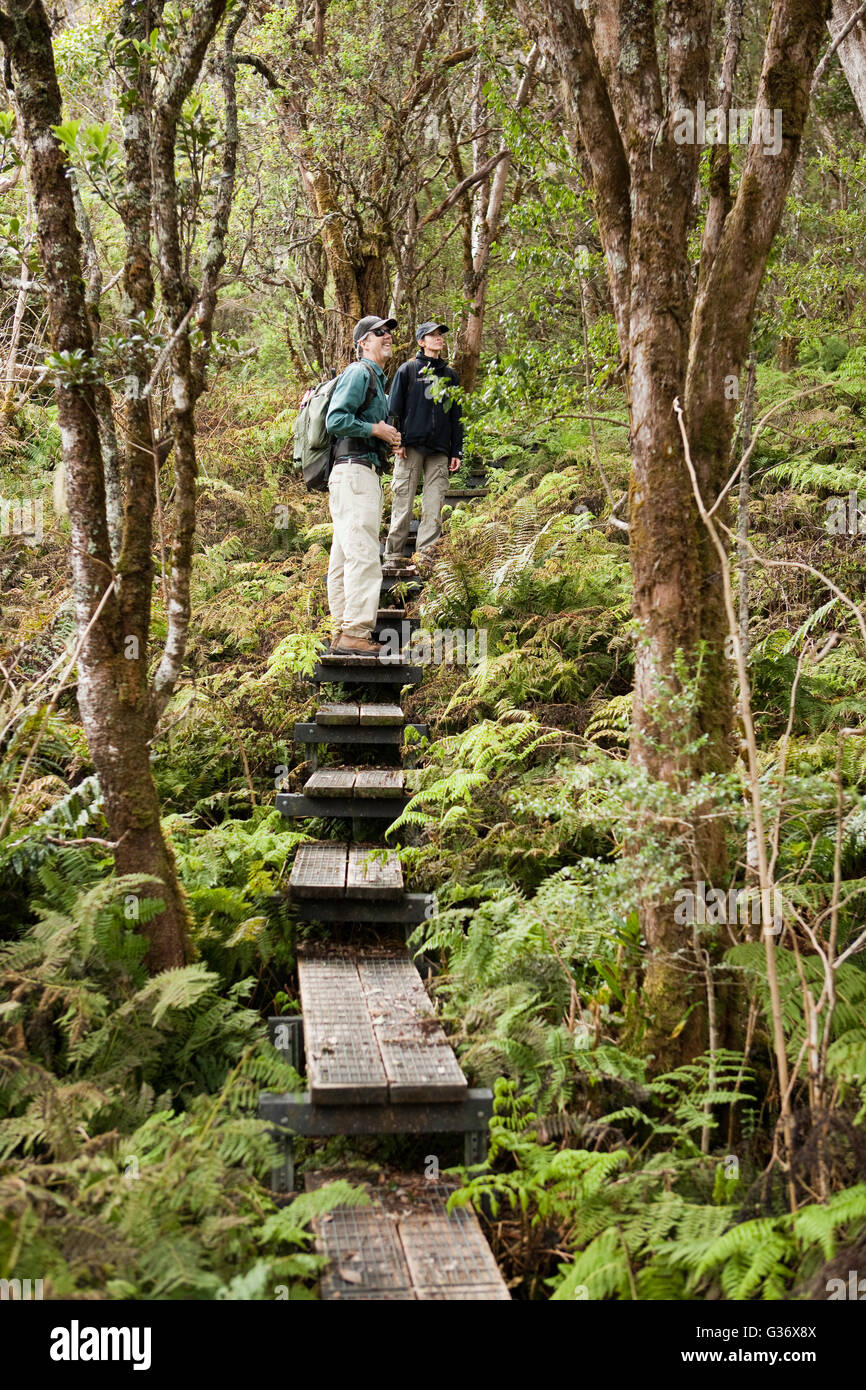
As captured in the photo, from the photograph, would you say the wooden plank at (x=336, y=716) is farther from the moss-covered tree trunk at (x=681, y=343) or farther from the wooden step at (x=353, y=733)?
the moss-covered tree trunk at (x=681, y=343)

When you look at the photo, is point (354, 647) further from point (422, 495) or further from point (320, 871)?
point (422, 495)

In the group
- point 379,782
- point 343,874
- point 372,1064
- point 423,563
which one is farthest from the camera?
point 423,563

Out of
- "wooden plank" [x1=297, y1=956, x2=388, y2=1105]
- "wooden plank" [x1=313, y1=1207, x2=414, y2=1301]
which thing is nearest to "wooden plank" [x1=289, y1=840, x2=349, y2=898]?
"wooden plank" [x1=297, y1=956, x2=388, y2=1105]

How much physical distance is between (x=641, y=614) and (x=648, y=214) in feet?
5.88

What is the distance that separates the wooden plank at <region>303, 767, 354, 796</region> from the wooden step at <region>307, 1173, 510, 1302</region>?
274cm

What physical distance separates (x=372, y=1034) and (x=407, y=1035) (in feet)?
0.51

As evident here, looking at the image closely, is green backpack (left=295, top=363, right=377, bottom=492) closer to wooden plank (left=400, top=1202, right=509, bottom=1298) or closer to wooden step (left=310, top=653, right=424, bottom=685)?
wooden step (left=310, top=653, right=424, bottom=685)

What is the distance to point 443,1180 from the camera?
4016mm

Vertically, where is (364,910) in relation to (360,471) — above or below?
below

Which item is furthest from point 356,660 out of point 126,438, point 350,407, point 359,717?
point 126,438

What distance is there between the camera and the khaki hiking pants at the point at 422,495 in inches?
400

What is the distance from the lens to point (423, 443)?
9.89m

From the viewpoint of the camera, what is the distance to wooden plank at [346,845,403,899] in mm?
5504

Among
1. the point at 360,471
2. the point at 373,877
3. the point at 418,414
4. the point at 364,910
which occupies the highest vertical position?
the point at 418,414
